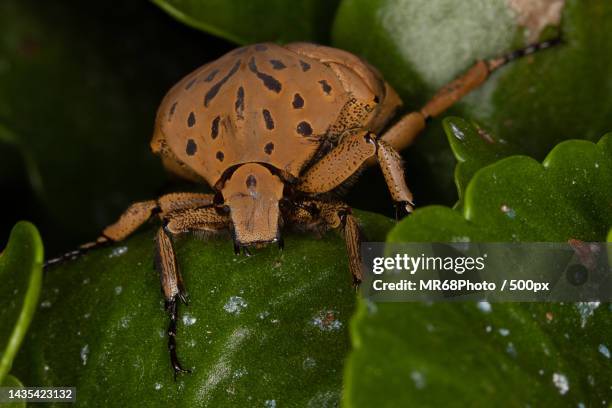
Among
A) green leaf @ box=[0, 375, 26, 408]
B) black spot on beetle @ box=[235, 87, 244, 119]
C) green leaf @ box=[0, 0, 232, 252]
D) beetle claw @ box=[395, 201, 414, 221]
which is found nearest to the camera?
green leaf @ box=[0, 375, 26, 408]

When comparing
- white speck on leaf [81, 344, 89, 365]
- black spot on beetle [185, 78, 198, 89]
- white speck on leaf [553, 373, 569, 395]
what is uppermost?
white speck on leaf [553, 373, 569, 395]

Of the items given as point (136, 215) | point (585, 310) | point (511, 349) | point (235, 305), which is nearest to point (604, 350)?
point (585, 310)

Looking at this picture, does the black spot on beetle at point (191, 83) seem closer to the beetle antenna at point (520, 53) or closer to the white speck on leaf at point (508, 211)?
the beetle antenna at point (520, 53)

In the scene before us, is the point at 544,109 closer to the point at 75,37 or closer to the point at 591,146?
the point at 591,146

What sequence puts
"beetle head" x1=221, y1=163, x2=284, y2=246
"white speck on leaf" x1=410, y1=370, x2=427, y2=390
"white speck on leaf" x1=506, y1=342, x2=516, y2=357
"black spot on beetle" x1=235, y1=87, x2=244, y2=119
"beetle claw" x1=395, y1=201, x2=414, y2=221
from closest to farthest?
"white speck on leaf" x1=410, y1=370, x2=427, y2=390, "white speck on leaf" x1=506, y1=342, x2=516, y2=357, "beetle head" x1=221, y1=163, x2=284, y2=246, "beetle claw" x1=395, y1=201, x2=414, y2=221, "black spot on beetle" x1=235, y1=87, x2=244, y2=119

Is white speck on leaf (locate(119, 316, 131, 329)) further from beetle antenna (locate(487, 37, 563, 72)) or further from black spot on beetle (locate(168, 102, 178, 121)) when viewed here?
beetle antenna (locate(487, 37, 563, 72))

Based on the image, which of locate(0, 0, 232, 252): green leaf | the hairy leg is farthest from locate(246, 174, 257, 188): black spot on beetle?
locate(0, 0, 232, 252): green leaf

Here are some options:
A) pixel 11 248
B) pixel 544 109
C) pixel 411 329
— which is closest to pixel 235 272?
pixel 11 248
